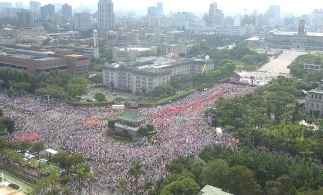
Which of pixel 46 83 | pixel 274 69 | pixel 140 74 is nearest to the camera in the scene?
pixel 46 83

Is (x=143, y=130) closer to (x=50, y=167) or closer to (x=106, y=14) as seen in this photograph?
(x=50, y=167)

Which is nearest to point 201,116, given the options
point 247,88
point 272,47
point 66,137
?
point 66,137

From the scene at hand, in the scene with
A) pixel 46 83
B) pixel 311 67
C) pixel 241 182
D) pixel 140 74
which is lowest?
pixel 241 182

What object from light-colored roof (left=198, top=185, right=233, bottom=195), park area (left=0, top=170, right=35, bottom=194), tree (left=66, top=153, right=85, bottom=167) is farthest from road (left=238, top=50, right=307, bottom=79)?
park area (left=0, top=170, right=35, bottom=194)

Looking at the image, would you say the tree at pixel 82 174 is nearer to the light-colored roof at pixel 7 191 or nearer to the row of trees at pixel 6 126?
the light-colored roof at pixel 7 191

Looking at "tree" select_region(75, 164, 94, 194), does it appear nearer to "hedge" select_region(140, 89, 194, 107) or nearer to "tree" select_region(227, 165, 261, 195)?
"tree" select_region(227, 165, 261, 195)

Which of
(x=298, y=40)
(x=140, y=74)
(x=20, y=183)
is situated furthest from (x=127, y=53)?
(x=298, y=40)

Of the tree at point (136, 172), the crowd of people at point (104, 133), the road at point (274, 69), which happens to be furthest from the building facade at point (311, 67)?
the tree at point (136, 172)
